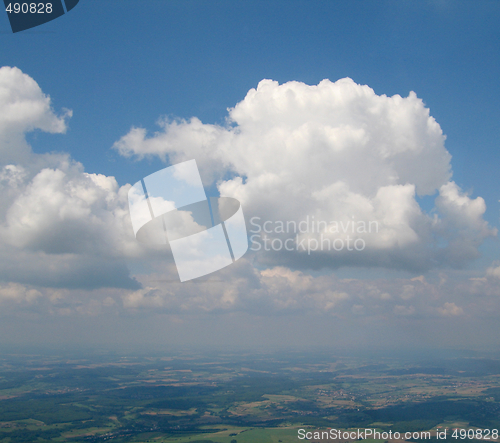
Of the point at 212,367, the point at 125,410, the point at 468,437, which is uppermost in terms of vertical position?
the point at 468,437

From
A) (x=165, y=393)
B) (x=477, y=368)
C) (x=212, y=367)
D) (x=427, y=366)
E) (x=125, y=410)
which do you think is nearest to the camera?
(x=125, y=410)

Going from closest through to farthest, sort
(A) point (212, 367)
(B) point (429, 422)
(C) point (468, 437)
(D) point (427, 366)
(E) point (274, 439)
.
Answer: (C) point (468, 437)
(E) point (274, 439)
(B) point (429, 422)
(D) point (427, 366)
(A) point (212, 367)

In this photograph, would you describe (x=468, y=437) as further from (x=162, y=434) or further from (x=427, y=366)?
(x=427, y=366)

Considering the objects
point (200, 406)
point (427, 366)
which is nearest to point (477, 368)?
point (427, 366)

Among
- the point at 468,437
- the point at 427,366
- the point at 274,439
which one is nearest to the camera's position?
the point at 468,437

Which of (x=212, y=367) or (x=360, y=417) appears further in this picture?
(x=212, y=367)

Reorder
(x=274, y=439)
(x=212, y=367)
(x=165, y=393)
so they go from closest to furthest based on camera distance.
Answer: (x=274, y=439)
(x=165, y=393)
(x=212, y=367)

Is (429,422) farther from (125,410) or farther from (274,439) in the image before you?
(125,410)

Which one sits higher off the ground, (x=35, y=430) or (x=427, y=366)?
(x=35, y=430)

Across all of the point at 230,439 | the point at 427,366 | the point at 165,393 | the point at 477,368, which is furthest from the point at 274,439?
the point at 427,366
